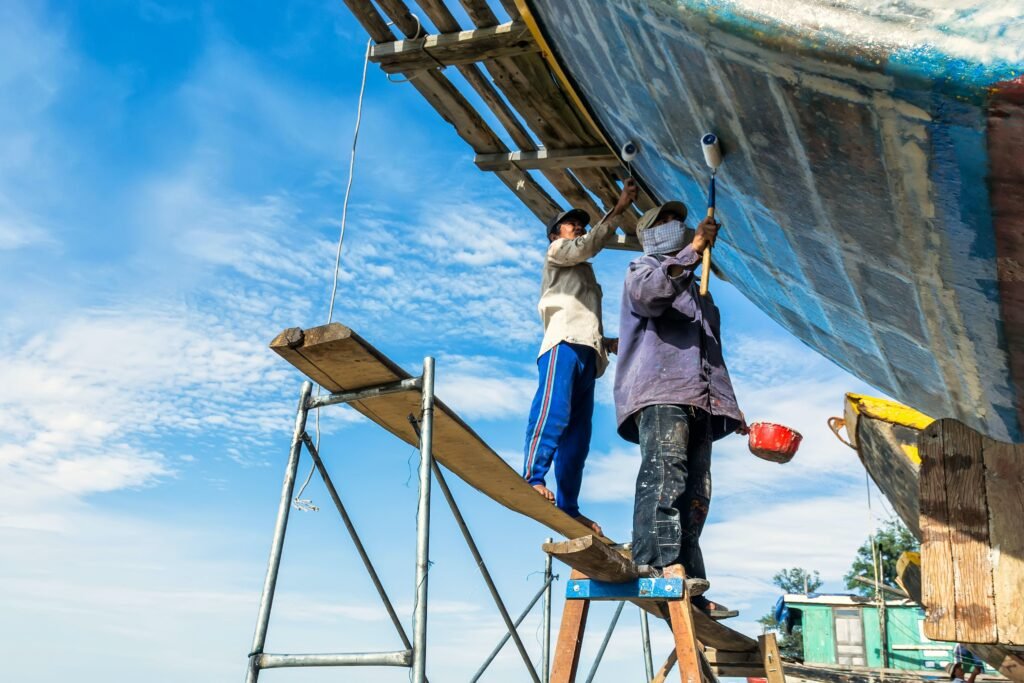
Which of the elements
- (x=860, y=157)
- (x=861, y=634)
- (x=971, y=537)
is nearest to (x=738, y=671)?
(x=971, y=537)

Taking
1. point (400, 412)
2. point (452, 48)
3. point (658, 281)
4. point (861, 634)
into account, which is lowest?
point (861, 634)

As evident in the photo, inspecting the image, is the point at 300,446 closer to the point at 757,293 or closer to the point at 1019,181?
the point at 1019,181

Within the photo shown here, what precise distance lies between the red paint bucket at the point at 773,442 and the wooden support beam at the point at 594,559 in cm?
119

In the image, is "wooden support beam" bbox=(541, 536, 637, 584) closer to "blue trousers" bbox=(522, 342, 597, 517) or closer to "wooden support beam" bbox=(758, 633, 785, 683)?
"blue trousers" bbox=(522, 342, 597, 517)

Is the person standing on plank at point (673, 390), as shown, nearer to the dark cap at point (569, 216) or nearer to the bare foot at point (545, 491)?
the bare foot at point (545, 491)

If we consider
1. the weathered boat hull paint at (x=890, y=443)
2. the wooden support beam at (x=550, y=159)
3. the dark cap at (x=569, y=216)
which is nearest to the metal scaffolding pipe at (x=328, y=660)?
the dark cap at (x=569, y=216)

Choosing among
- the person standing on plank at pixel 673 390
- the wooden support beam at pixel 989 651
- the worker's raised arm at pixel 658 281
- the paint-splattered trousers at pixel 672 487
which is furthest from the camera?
the wooden support beam at pixel 989 651

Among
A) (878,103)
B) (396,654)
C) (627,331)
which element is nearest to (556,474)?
(627,331)

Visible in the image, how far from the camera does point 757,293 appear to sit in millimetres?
4469

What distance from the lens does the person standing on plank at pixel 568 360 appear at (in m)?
3.64

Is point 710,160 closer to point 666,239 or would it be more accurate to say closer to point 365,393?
point 666,239

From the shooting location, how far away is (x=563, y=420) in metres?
3.66

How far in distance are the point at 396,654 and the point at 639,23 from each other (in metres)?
1.86

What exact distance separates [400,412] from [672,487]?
0.90m
